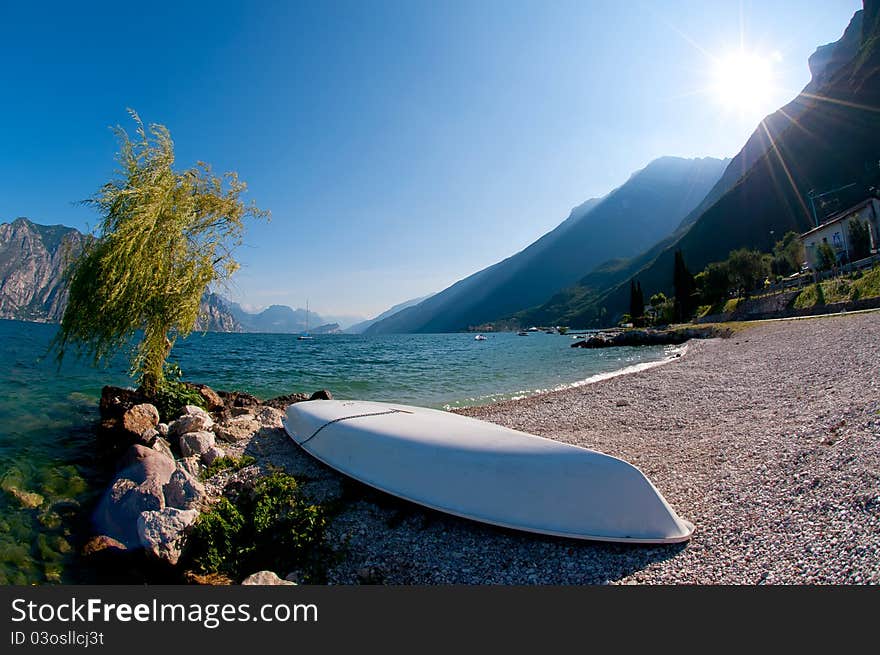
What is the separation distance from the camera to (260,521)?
571 centimetres

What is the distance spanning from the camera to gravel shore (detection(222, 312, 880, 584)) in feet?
13.6

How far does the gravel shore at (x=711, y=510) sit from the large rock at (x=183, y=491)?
1.72 metres

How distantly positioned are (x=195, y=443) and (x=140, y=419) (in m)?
1.78

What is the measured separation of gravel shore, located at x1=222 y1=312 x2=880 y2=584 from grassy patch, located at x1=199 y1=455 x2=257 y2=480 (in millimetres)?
427

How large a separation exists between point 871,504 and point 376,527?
593 centimetres

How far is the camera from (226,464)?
814 centimetres

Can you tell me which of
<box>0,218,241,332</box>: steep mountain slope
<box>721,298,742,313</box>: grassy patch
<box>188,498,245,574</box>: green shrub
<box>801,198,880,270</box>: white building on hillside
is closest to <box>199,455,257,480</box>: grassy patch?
<box>188,498,245,574</box>: green shrub

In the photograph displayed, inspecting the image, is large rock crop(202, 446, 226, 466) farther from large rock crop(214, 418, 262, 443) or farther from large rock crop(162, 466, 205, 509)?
large rock crop(162, 466, 205, 509)

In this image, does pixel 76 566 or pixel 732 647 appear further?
pixel 76 566

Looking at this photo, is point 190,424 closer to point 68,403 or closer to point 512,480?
point 512,480

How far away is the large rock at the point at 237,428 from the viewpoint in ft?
31.5

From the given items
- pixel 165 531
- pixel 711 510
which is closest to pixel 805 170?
pixel 711 510

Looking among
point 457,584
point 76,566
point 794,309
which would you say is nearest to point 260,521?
point 76,566

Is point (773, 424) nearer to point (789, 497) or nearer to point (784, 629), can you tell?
point (789, 497)
